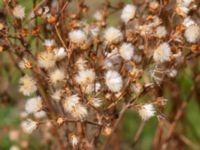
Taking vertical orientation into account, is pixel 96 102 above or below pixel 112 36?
below

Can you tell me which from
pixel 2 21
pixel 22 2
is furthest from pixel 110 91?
pixel 22 2

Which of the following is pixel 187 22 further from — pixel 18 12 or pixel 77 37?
pixel 18 12

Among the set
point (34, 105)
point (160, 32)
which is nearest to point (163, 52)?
point (160, 32)

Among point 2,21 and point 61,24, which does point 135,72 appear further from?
point 2,21

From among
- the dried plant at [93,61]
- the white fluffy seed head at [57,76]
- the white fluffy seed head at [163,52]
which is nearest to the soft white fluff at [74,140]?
the dried plant at [93,61]

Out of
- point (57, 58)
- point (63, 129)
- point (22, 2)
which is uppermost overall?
point (22, 2)

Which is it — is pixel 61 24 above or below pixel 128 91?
above
